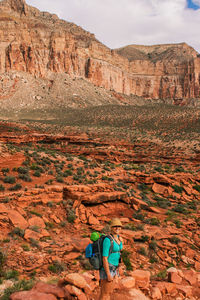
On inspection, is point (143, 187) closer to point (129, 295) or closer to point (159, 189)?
point (159, 189)

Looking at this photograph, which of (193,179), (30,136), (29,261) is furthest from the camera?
(30,136)

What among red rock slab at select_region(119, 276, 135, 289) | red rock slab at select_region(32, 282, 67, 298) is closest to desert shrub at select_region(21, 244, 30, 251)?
red rock slab at select_region(32, 282, 67, 298)

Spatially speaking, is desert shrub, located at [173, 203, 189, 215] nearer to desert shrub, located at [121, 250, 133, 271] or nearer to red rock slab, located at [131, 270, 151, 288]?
desert shrub, located at [121, 250, 133, 271]

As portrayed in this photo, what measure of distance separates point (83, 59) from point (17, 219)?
99.7 metres

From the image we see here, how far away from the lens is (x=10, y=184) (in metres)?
10.3

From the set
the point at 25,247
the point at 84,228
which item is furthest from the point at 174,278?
the point at 25,247

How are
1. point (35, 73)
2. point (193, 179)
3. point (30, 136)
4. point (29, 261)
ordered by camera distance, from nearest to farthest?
point (29, 261), point (193, 179), point (30, 136), point (35, 73)

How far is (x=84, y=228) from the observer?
839cm

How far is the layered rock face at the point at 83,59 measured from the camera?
78.5 meters

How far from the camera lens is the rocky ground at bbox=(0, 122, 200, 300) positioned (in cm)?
481

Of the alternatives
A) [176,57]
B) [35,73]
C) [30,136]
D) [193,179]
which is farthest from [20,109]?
[176,57]

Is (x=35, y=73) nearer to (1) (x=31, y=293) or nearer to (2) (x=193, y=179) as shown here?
(2) (x=193, y=179)

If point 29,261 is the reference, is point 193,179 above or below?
below

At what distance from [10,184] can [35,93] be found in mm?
67783
